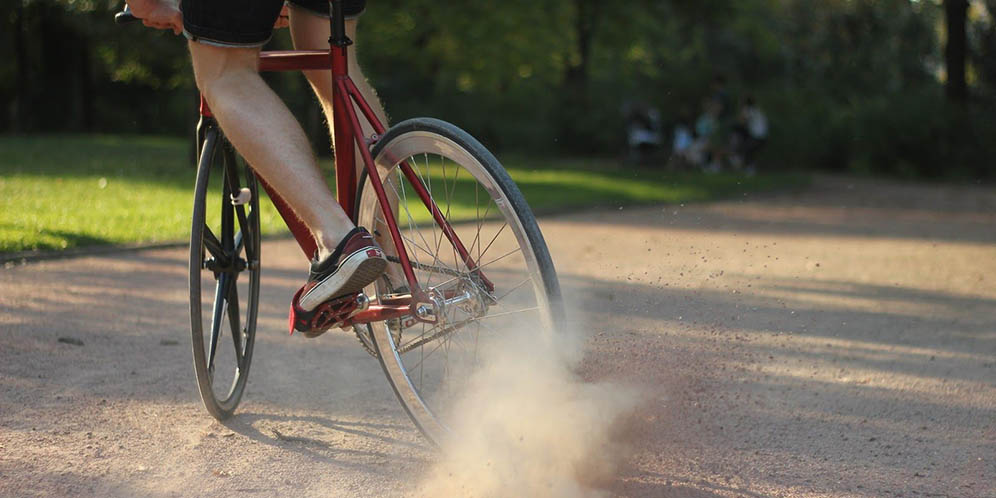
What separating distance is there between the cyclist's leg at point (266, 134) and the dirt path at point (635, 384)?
725 mm

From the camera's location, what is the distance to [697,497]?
294 cm

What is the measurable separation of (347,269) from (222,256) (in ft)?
3.28

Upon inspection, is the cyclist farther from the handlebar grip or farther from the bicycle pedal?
the handlebar grip

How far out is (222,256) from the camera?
3.72m

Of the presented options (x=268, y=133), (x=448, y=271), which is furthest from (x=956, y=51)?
(x=268, y=133)

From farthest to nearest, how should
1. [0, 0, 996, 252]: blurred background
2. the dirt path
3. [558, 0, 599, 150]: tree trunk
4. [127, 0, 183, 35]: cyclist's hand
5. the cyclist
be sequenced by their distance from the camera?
[558, 0, 599, 150]: tree trunk < [0, 0, 996, 252]: blurred background < [127, 0, 183, 35]: cyclist's hand < the dirt path < the cyclist

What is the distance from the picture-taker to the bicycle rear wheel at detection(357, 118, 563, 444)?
2.78 m

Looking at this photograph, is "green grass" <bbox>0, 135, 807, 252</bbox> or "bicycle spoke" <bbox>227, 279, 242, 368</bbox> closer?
"bicycle spoke" <bbox>227, 279, 242, 368</bbox>

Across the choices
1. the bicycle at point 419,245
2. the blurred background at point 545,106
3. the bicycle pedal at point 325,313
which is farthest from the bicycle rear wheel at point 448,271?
the blurred background at point 545,106

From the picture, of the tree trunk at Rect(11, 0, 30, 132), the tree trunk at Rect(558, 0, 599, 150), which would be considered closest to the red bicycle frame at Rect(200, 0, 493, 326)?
the tree trunk at Rect(558, 0, 599, 150)

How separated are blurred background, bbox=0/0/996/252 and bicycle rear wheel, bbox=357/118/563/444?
478 centimetres

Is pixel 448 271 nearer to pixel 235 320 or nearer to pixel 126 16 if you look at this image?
pixel 235 320

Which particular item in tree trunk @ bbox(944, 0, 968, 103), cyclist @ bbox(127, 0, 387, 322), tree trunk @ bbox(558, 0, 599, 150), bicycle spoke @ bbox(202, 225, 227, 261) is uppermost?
cyclist @ bbox(127, 0, 387, 322)

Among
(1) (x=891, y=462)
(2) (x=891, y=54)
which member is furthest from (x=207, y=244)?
(2) (x=891, y=54)
